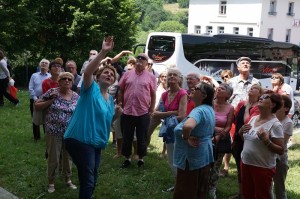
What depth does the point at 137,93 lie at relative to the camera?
21.2 ft

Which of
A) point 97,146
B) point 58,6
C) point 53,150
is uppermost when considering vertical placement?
point 58,6

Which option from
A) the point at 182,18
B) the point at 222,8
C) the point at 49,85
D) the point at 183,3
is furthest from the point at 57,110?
the point at 183,3

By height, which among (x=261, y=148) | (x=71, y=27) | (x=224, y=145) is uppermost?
(x=71, y=27)

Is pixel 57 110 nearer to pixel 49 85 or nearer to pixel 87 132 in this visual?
pixel 87 132

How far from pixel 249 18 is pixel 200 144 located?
3806cm

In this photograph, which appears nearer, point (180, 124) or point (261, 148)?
point (180, 124)

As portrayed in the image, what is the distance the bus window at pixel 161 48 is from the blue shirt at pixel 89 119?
14842mm

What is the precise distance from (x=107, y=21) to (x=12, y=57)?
21.2 feet

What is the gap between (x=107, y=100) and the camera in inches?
184

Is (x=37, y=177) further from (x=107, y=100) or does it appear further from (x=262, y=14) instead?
(x=262, y=14)

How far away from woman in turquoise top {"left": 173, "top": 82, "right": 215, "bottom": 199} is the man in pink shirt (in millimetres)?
2266

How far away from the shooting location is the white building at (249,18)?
39.6 meters

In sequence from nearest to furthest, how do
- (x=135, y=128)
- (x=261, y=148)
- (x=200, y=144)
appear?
(x=200, y=144) → (x=261, y=148) → (x=135, y=128)

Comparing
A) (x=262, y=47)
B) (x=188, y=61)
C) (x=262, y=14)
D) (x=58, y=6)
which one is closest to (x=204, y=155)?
(x=188, y=61)
